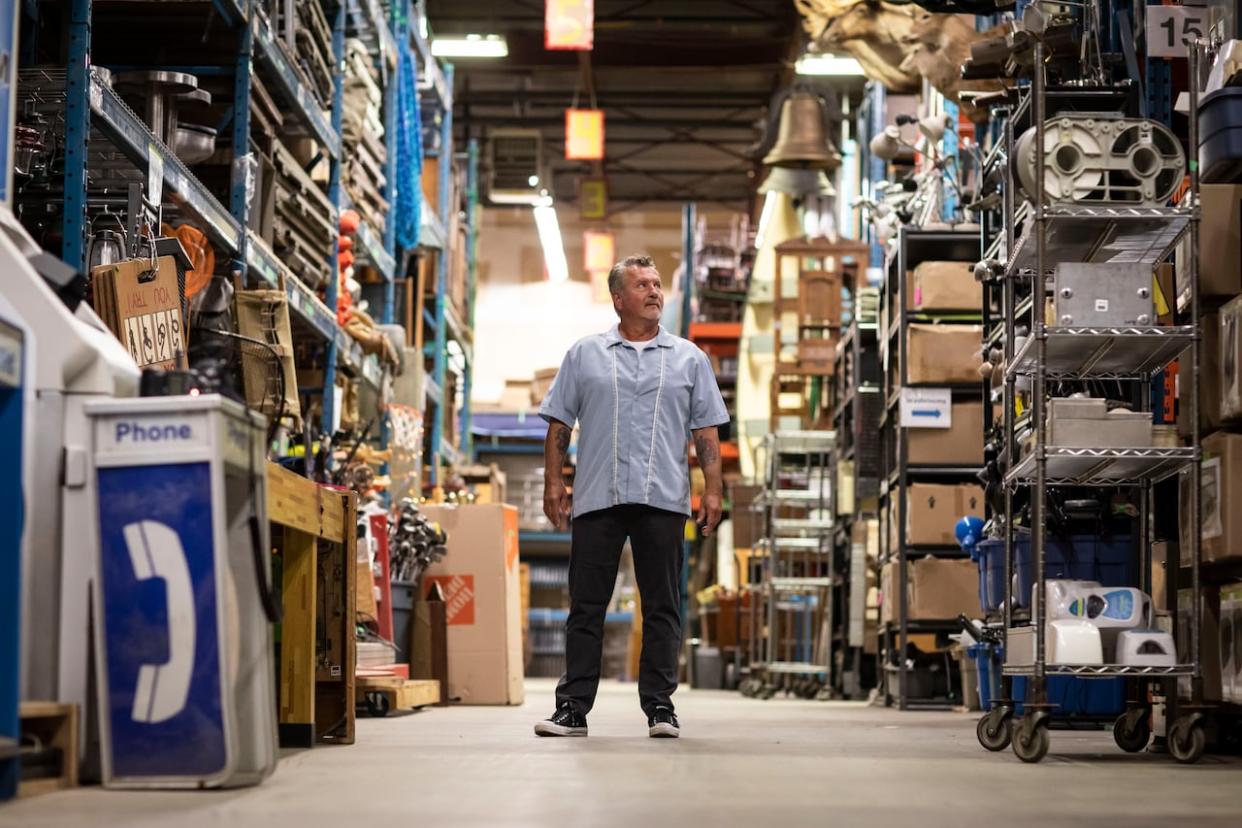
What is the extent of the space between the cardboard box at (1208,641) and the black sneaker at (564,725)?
6.15ft

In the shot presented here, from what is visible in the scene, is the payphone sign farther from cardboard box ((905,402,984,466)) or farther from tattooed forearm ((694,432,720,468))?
cardboard box ((905,402,984,466))

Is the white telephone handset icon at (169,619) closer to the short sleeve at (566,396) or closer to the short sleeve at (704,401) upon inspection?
the short sleeve at (566,396)

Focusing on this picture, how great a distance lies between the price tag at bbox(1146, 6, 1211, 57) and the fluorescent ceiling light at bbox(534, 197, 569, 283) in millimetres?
15088

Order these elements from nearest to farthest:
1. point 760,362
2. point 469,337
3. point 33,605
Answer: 1. point 33,605
2. point 760,362
3. point 469,337

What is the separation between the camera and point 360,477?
9.05 meters

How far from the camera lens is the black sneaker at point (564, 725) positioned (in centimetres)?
543

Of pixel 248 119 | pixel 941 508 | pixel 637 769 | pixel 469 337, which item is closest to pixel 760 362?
pixel 469 337

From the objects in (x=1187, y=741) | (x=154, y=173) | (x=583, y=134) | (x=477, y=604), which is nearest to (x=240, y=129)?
(x=154, y=173)

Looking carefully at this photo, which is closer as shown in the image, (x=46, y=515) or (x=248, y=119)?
(x=46, y=515)

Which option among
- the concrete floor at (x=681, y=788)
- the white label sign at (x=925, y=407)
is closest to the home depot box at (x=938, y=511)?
the white label sign at (x=925, y=407)

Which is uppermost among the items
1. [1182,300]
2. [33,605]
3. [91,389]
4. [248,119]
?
[248,119]

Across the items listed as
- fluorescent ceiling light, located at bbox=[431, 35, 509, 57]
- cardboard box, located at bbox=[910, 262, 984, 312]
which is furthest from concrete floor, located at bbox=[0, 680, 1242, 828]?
fluorescent ceiling light, located at bbox=[431, 35, 509, 57]

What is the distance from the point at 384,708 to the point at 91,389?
167 inches

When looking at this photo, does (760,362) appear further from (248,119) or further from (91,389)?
(91,389)
